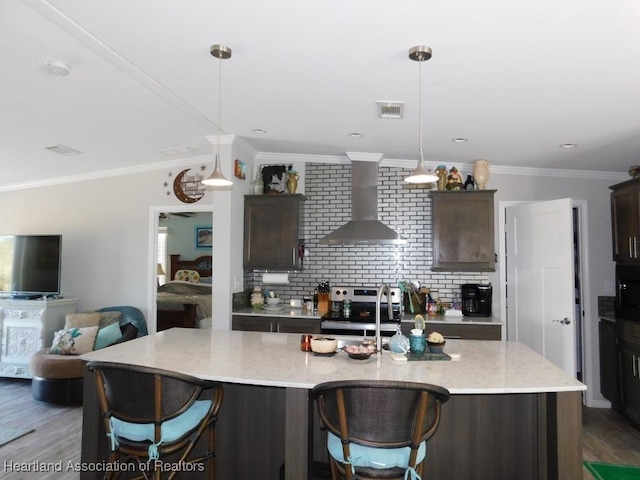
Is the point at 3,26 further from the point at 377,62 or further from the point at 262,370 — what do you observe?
the point at 262,370

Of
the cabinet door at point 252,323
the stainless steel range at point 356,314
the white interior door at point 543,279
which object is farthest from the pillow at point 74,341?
the white interior door at point 543,279

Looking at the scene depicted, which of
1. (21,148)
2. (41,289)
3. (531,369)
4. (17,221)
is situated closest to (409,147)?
(531,369)

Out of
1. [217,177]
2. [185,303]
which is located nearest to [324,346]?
[217,177]

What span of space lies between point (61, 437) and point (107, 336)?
132 centimetres

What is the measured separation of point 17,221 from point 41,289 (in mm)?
1425

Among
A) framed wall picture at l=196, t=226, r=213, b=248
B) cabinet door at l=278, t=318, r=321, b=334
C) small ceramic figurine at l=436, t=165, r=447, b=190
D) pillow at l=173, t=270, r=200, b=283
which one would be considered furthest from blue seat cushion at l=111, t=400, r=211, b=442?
framed wall picture at l=196, t=226, r=213, b=248

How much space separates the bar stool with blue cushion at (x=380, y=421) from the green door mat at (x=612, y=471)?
2171 mm

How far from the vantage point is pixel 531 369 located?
2.11 m

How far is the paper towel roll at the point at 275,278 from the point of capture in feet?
16.1

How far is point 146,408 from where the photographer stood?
1.83m

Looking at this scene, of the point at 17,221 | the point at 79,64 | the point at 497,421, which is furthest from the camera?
Result: the point at 17,221

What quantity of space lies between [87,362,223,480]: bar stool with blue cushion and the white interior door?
3310 millimetres

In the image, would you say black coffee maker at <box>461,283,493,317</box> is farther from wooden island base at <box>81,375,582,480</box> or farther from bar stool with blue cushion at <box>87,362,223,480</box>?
bar stool with blue cushion at <box>87,362,223,480</box>

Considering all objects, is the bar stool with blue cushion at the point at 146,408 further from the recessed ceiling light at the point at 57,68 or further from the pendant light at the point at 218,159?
the recessed ceiling light at the point at 57,68
